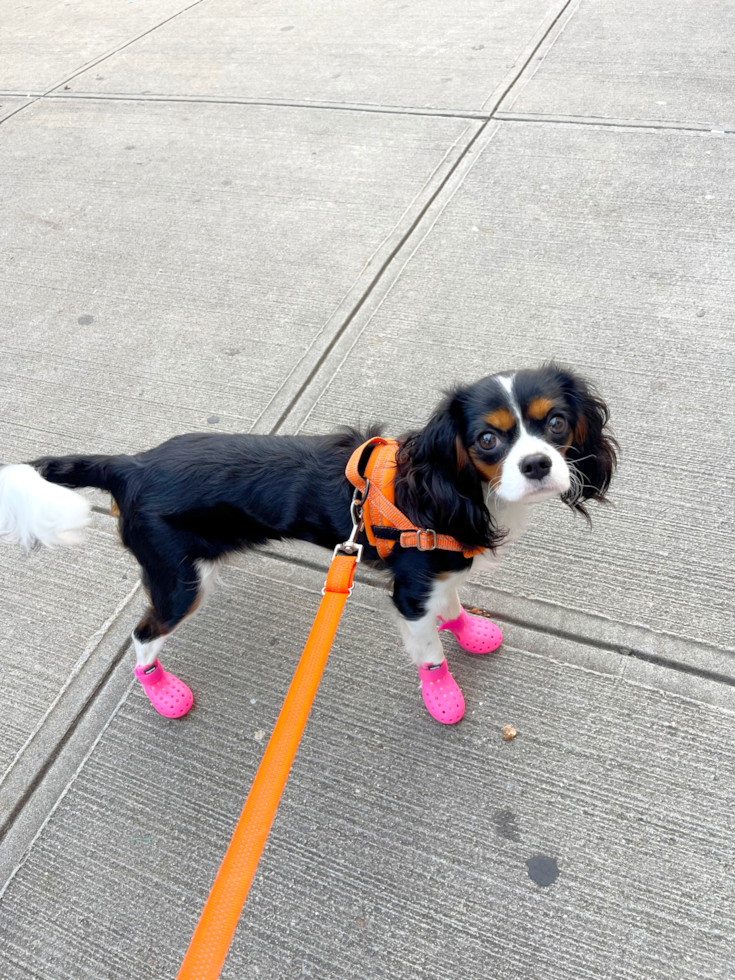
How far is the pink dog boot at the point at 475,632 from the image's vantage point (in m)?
2.69

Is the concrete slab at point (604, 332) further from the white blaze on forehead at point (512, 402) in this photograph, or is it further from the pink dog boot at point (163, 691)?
the pink dog boot at point (163, 691)

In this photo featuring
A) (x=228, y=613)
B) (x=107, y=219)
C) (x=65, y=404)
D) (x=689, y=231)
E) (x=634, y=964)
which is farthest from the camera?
(x=107, y=219)

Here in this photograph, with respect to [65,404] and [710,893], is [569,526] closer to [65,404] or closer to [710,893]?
[710,893]

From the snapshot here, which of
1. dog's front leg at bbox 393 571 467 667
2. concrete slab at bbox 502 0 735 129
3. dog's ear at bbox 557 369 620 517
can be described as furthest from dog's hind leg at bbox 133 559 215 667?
concrete slab at bbox 502 0 735 129

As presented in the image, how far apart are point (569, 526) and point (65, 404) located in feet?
→ 9.12

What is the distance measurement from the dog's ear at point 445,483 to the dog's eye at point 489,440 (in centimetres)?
6

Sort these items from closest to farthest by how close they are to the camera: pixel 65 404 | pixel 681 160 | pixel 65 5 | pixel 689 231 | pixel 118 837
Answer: pixel 118 837
pixel 65 404
pixel 689 231
pixel 681 160
pixel 65 5

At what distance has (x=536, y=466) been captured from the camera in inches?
77.9

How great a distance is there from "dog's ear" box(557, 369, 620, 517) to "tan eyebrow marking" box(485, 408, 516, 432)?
0.85ft

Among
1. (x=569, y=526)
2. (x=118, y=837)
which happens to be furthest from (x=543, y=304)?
(x=118, y=837)

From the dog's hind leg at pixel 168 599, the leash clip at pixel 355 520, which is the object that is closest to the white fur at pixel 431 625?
the leash clip at pixel 355 520

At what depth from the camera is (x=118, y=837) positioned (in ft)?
7.85

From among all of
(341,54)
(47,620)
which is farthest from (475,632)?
(341,54)

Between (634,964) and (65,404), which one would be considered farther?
(65,404)
